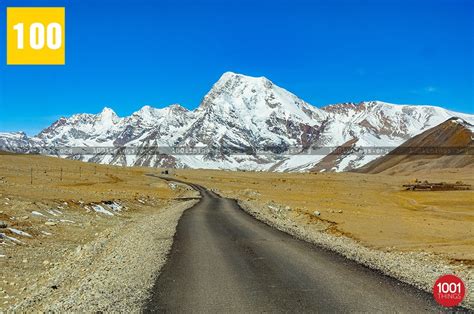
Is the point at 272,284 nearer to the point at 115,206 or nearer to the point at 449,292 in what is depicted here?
the point at 449,292

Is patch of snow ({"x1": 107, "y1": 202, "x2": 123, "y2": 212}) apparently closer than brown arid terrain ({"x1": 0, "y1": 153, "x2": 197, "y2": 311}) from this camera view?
No

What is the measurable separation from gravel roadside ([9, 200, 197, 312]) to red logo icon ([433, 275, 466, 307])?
28.7ft

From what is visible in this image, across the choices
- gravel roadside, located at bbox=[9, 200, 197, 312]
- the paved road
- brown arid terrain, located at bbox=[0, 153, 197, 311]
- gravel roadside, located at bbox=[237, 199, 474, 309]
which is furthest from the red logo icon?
brown arid terrain, located at bbox=[0, 153, 197, 311]

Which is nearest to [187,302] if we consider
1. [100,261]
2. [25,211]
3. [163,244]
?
[100,261]

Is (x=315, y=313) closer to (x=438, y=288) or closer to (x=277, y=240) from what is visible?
(x=438, y=288)

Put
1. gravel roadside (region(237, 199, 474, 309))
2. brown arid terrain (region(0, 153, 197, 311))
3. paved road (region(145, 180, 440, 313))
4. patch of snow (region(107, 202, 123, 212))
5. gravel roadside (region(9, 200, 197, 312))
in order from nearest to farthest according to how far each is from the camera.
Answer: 1. paved road (region(145, 180, 440, 313))
2. gravel roadside (region(9, 200, 197, 312))
3. brown arid terrain (region(0, 153, 197, 311))
4. gravel roadside (region(237, 199, 474, 309))
5. patch of snow (region(107, 202, 123, 212))

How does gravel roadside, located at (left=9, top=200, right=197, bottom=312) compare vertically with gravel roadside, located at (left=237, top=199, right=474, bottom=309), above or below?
above

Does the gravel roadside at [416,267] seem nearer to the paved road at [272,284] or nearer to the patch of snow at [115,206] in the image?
the paved road at [272,284]

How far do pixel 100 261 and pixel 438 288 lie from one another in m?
14.8

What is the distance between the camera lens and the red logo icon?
44.0 feet

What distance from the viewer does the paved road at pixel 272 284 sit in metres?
13.9

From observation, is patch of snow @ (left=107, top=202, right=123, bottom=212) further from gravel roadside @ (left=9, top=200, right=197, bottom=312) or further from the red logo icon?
the red logo icon

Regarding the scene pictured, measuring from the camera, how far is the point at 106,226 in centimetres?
3872

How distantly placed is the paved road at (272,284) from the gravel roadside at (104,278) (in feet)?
2.55
